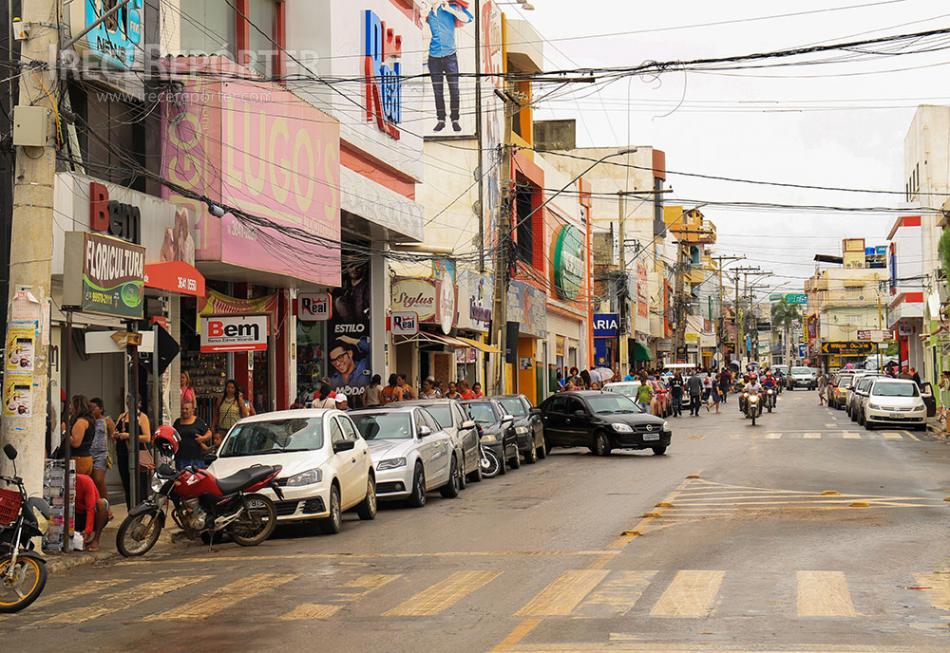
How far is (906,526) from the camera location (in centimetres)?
1616

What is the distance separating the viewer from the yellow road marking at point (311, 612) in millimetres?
10438

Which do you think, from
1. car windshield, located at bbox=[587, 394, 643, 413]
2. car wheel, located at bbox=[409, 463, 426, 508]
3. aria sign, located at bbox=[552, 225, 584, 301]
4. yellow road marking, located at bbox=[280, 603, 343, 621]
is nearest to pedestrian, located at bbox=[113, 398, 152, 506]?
car wheel, located at bbox=[409, 463, 426, 508]

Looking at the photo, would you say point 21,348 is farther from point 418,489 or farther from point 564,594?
point 564,594

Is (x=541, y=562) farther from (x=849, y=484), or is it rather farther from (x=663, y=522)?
(x=849, y=484)

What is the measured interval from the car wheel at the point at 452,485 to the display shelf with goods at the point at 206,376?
6617mm

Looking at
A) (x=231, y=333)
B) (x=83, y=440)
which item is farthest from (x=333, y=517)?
(x=231, y=333)

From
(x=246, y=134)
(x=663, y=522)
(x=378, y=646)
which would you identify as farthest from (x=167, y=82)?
(x=378, y=646)

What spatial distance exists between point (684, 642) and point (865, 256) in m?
149

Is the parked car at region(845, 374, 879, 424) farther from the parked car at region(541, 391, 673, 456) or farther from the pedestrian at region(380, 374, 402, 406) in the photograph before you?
the pedestrian at region(380, 374, 402, 406)

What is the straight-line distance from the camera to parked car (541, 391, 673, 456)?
31.2 metres

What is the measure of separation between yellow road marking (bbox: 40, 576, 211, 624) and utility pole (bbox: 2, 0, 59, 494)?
3.00m

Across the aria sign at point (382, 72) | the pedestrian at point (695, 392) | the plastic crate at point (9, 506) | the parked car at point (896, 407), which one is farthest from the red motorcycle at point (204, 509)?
the pedestrian at point (695, 392)

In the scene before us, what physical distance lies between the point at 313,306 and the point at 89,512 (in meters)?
15.9

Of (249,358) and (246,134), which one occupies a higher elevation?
(246,134)
